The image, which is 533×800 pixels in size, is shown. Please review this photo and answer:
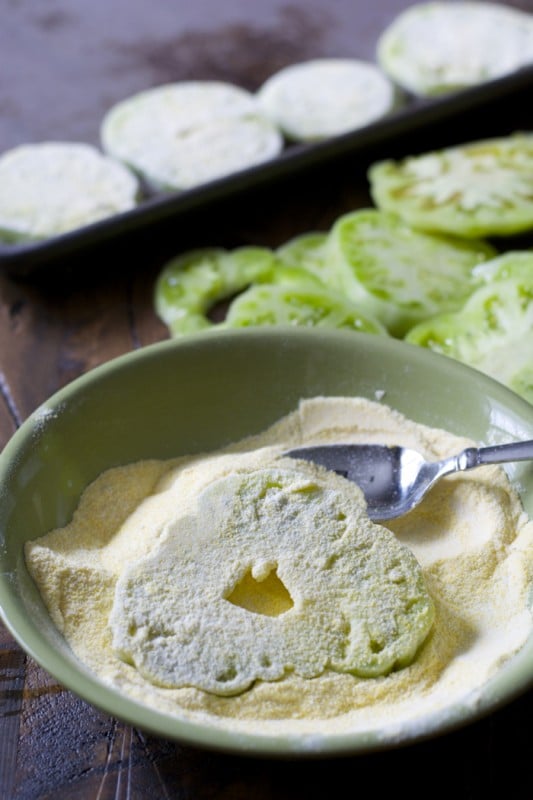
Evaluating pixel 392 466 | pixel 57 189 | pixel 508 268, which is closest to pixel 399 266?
pixel 508 268

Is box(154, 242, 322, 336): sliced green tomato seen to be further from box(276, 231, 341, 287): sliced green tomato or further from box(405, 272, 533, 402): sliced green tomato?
box(405, 272, 533, 402): sliced green tomato

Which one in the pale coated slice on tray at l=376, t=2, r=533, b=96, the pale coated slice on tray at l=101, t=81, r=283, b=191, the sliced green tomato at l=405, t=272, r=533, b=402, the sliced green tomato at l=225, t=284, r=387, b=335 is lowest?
the sliced green tomato at l=405, t=272, r=533, b=402

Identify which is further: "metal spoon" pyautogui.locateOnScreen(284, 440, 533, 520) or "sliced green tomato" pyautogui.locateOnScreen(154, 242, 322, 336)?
"sliced green tomato" pyautogui.locateOnScreen(154, 242, 322, 336)

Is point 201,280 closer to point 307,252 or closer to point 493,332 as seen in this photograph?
point 307,252

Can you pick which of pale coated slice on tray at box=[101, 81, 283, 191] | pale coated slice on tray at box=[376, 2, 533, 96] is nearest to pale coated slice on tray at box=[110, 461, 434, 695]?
pale coated slice on tray at box=[101, 81, 283, 191]

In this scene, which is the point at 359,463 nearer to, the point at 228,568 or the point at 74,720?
the point at 228,568

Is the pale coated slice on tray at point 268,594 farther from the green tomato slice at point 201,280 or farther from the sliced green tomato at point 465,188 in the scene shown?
the sliced green tomato at point 465,188
